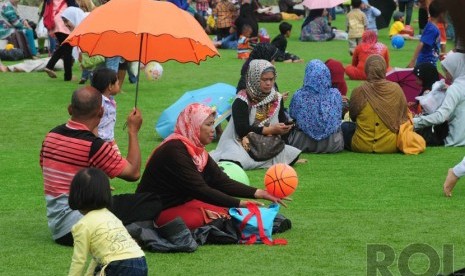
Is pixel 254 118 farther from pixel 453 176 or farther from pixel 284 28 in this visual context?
pixel 284 28

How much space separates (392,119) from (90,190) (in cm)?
635

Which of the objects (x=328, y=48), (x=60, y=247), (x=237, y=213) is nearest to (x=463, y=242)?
(x=237, y=213)

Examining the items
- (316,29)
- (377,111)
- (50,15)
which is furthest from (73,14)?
(316,29)

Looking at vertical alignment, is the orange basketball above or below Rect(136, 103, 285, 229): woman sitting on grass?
below

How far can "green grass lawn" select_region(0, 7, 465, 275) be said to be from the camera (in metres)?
6.10

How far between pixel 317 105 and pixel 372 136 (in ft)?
2.53

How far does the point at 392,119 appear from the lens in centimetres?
1074

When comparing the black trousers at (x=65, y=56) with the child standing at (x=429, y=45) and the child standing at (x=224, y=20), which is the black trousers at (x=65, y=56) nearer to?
the child standing at (x=429, y=45)

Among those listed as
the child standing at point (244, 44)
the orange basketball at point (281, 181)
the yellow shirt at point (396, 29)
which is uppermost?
the orange basketball at point (281, 181)

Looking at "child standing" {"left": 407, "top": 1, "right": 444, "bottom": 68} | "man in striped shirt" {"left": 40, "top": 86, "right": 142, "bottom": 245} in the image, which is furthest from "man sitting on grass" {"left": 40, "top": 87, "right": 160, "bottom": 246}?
"child standing" {"left": 407, "top": 1, "right": 444, "bottom": 68}

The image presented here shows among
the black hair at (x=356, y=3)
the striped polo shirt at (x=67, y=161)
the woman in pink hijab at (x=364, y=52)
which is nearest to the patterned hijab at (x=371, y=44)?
the woman in pink hijab at (x=364, y=52)

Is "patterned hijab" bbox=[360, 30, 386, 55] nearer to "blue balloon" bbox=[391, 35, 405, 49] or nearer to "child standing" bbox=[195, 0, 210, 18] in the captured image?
"blue balloon" bbox=[391, 35, 405, 49]

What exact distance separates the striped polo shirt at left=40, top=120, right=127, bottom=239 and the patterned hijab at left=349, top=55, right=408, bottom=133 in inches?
193

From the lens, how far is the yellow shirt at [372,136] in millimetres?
10828
